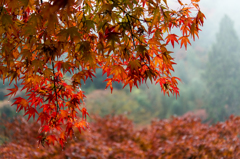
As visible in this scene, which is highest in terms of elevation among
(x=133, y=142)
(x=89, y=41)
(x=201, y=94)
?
(x=89, y=41)

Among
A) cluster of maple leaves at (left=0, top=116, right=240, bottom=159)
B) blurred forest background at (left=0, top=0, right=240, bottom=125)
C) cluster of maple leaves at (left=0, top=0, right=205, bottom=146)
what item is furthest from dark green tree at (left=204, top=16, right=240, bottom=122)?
cluster of maple leaves at (left=0, top=0, right=205, bottom=146)

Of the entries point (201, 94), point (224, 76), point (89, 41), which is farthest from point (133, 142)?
point (224, 76)

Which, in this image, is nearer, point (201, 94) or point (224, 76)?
point (224, 76)

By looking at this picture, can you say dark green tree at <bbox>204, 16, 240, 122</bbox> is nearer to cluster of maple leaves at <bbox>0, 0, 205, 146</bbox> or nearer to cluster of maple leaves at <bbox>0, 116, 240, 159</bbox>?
cluster of maple leaves at <bbox>0, 116, 240, 159</bbox>

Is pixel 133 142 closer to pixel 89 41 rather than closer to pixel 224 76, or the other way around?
pixel 89 41

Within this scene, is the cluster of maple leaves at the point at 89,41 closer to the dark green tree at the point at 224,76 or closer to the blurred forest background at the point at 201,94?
the blurred forest background at the point at 201,94

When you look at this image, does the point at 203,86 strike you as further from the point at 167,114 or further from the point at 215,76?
the point at 167,114

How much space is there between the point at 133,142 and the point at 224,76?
7879mm

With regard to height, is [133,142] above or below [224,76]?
below

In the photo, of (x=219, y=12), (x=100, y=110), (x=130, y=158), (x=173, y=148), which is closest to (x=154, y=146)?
(x=173, y=148)

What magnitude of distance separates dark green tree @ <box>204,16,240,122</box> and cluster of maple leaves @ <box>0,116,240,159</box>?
5959mm

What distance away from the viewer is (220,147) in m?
2.79

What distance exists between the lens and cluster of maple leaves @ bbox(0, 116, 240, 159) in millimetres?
2504

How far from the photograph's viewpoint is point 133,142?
10.2 ft
